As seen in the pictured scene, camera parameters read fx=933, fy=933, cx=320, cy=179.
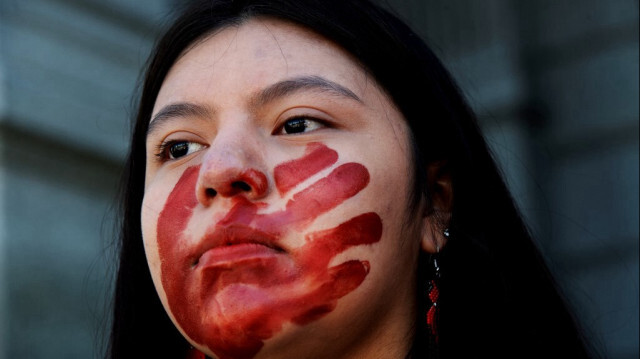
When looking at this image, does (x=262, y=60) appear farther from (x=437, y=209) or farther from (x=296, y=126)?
(x=437, y=209)

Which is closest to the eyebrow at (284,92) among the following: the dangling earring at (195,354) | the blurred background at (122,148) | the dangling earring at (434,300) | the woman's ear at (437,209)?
the woman's ear at (437,209)

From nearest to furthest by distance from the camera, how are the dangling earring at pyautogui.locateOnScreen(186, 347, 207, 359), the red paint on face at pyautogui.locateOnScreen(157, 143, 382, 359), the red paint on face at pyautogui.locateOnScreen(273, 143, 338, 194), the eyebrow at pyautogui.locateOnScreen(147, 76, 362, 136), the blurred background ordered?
the red paint on face at pyautogui.locateOnScreen(157, 143, 382, 359), the red paint on face at pyautogui.locateOnScreen(273, 143, 338, 194), the eyebrow at pyautogui.locateOnScreen(147, 76, 362, 136), the dangling earring at pyautogui.locateOnScreen(186, 347, 207, 359), the blurred background

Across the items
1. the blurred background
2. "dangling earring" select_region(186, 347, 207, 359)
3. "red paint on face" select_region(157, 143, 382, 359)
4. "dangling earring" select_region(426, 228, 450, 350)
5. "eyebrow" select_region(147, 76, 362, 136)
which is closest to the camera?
"red paint on face" select_region(157, 143, 382, 359)

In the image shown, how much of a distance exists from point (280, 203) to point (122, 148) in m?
3.47

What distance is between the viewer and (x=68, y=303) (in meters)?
5.04

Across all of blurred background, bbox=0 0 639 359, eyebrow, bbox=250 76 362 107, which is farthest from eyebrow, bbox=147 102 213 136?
blurred background, bbox=0 0 639 359

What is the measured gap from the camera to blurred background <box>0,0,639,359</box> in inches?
192

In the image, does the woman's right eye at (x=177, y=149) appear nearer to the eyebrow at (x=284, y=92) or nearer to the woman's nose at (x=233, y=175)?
the eyebrow at (x=284, y=92)

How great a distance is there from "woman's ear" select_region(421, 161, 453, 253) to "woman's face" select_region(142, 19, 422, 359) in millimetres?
51

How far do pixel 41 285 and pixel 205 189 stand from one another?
293 cm

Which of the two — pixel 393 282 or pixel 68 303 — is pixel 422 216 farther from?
pixel 68 303

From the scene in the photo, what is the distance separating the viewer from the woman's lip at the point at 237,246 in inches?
85.0

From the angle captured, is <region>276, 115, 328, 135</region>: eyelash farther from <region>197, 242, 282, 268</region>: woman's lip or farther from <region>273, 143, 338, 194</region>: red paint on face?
<region>197, 242, 282, 268</region>: woman's lip

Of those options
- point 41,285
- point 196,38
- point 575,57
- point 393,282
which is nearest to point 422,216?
point 393,282
